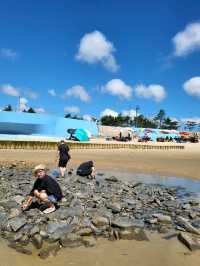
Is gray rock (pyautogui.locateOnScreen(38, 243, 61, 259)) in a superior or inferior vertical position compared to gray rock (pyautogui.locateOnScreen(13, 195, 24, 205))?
inferior

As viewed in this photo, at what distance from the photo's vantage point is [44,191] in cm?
896

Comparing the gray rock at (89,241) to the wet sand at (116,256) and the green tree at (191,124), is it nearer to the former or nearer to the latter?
the wet sand at (116,256)

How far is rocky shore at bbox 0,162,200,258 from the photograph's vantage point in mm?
6980

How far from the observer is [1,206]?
908 cm

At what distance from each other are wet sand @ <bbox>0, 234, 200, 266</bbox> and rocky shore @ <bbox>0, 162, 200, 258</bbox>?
0.19 meters

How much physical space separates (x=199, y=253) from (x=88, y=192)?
5630 mm

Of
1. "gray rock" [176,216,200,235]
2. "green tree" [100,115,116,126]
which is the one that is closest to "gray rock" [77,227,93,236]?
"gray rock" [176,216,200,235]

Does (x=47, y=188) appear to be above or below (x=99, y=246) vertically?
above

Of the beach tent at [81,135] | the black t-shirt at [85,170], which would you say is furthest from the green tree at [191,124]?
the black t-shirt at [85,170]

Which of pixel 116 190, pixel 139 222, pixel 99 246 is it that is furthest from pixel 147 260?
pixel 116 190

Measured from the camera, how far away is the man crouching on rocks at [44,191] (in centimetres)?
864

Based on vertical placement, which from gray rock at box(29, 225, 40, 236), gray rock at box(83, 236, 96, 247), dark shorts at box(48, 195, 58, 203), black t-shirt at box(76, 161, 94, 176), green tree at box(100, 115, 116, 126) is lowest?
gray rock at box(83, 236, 96, 247)

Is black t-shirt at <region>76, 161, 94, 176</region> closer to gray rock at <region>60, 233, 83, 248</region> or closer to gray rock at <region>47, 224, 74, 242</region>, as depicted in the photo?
gray rock at <region>47, 224, 74, 242</region>

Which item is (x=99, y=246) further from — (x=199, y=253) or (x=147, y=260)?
(x=199, y=253)
